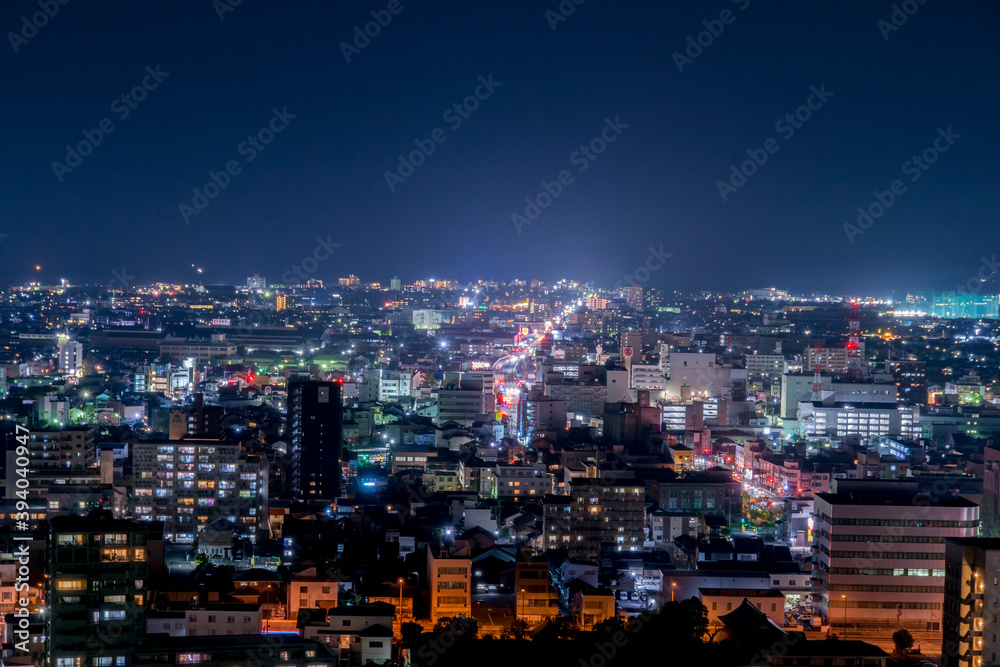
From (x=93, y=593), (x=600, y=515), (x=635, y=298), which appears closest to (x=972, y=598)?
(x=600, y=515)

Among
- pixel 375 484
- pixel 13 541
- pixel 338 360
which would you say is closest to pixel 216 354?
pixel 338 360

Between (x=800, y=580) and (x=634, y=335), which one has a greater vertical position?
(x=634, y=335)

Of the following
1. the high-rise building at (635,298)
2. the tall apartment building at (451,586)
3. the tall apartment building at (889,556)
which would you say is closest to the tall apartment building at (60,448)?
the tall apartment building at (451,586)

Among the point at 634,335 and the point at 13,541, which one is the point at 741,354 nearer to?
the point at 634,335

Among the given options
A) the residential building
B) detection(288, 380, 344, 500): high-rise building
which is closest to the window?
the residential building

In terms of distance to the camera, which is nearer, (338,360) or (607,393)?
(607,393)

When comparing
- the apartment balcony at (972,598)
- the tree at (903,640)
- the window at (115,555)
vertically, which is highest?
the window at (115,555)

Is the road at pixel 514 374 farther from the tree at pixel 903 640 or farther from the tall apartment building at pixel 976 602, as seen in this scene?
the tall apartment building at pixel 976 602
